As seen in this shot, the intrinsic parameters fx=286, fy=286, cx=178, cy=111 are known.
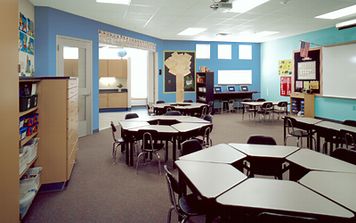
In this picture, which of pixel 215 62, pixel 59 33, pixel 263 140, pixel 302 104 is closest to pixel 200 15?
pixel 59 33

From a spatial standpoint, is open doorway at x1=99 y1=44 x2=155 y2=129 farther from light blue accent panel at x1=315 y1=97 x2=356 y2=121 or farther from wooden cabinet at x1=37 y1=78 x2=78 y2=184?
wooden cabinet at x1=37 y1=78 x2=78 y2=184

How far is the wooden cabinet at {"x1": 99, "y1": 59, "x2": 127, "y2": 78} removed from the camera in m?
13.0

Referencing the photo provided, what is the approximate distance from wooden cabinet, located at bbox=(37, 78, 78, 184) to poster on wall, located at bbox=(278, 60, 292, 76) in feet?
32.3

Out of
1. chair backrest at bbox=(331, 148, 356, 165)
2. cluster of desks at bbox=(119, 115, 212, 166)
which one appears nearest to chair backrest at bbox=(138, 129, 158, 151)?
cluster of desks at bbox=(119, 115, 212, 166)

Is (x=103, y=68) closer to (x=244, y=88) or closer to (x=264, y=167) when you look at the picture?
(x=244, y=88)

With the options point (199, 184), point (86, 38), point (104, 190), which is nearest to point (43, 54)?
point (86, 38)

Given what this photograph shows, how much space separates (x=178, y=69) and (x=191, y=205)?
10.2 m

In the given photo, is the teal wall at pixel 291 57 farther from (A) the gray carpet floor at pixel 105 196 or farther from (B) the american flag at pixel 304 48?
(A) the gray carpet floor at pixel 105 196

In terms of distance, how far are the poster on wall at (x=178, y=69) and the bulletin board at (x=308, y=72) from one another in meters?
4.33

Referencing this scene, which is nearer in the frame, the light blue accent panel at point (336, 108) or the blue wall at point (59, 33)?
the blue wall at point (59, 33)

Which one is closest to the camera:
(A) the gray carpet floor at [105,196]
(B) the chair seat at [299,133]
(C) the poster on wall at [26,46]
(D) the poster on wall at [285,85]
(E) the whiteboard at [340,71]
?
(A) the gray carpet floor at [105,196]

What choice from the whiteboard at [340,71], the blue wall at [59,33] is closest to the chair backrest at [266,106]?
the whiteboard at [340,71]

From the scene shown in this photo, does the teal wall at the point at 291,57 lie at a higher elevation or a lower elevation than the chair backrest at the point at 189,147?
higher

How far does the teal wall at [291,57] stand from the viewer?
900 cm
